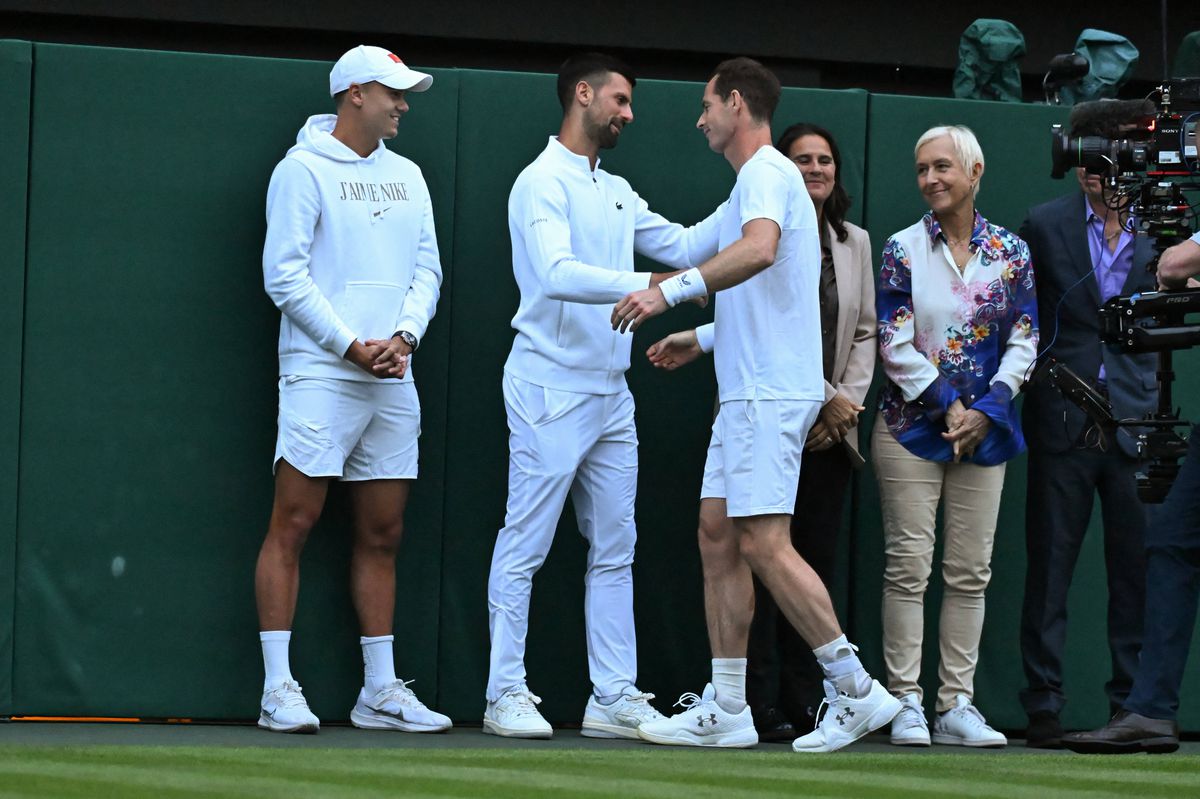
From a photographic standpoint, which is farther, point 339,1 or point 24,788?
point 339,1

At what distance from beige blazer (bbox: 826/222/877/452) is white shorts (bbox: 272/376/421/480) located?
154cm

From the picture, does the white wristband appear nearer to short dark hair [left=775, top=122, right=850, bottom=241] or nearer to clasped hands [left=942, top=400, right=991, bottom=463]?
short dark hair [left=775, top=122, right=850, bottom=241]

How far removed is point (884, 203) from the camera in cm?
730

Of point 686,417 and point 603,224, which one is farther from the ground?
point 603,224

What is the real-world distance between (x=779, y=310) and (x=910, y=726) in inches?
62.7

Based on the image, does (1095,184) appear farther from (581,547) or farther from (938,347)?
(581,547)

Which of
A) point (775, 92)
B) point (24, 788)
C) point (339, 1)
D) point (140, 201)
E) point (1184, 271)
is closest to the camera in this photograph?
point (24, 788)

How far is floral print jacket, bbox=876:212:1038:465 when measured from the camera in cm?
664

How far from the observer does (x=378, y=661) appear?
6562 millimetres

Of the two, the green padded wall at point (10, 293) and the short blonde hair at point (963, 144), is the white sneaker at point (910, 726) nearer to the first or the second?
the short blonde hair at point (963, 144)

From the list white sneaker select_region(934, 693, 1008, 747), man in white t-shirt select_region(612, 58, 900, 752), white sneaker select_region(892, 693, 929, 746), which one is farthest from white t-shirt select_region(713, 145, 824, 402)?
white sneaker select_region(934, 693, 1008, 747)

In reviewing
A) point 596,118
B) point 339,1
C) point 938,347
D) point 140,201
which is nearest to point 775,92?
point 596,118

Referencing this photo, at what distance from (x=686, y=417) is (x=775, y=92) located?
1441mm

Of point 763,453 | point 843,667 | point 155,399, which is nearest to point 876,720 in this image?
point 843,667
